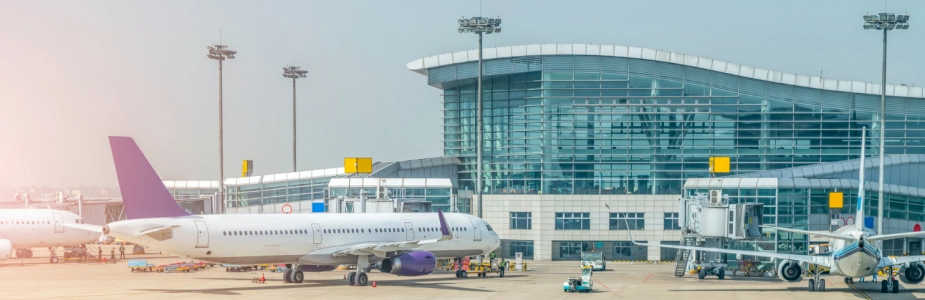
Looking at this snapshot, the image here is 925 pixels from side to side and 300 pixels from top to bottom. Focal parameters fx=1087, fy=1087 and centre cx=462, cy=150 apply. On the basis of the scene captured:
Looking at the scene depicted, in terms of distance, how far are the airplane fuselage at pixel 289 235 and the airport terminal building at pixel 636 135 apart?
28.6 m

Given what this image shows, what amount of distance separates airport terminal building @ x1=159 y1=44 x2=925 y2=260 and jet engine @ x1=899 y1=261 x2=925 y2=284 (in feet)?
115

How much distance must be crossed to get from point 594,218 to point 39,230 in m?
44.1

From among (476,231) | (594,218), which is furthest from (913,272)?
(594,218)

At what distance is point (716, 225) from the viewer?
66188mm

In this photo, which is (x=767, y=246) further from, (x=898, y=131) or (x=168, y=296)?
(x=168, y=296)

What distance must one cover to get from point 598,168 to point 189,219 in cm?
4949

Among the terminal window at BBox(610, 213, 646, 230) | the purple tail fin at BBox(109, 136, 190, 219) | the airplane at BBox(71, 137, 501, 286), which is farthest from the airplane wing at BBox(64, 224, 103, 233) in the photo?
the terminal window at BBox(610, 213, 646, 230)

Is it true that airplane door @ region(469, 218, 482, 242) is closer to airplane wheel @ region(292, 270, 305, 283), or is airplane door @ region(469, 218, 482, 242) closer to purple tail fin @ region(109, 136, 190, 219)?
airplane wheel @ region(292, 270, 305, 283)

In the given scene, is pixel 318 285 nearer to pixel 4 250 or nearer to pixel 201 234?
pixel 201 234

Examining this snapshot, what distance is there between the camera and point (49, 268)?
72.2m

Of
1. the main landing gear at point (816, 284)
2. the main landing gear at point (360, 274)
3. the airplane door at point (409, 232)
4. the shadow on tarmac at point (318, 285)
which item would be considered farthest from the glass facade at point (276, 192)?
the main landing gear at point (816, 284)

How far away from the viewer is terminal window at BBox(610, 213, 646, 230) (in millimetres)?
92000

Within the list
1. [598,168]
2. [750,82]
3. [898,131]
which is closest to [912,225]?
[898,131]

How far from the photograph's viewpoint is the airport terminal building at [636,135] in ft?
303
